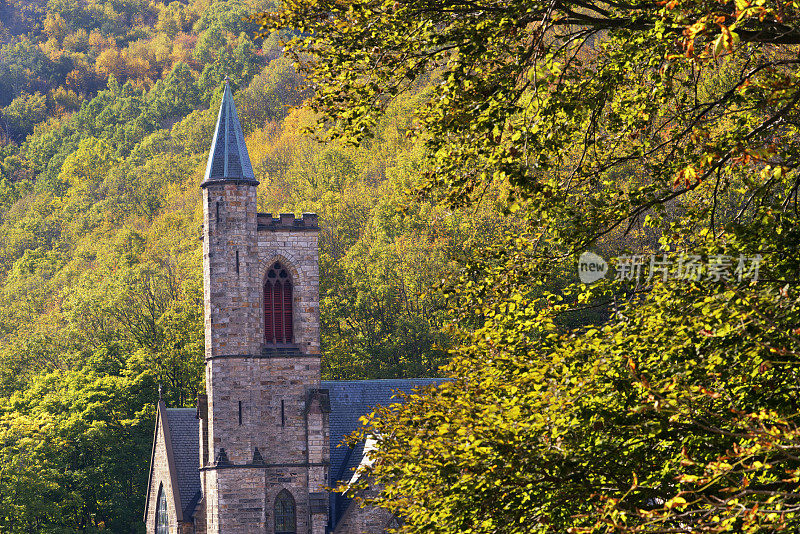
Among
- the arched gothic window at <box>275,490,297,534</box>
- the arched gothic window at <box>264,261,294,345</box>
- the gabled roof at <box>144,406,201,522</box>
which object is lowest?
the arched gothic window at <box>275,490,297,534</box>

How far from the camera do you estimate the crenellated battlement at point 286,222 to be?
36.7 m

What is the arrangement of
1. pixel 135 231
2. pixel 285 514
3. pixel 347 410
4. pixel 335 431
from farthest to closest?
pixel 135 231
pixel 347 410
pixel 335 431
pixel 285 514

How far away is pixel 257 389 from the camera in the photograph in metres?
36.0

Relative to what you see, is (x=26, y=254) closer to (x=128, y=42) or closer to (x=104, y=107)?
(x=104, y=107)

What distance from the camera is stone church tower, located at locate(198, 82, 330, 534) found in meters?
35.5

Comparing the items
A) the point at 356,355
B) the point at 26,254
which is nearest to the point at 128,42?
the point at 26,254

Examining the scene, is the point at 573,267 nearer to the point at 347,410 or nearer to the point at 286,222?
the point at 286,222

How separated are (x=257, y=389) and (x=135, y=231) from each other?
45335mm

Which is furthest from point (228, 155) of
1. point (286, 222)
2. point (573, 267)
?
point (573, 267)

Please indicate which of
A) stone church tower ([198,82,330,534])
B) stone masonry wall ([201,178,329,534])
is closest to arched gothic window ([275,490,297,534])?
stone church tower ([198,82,330,534])

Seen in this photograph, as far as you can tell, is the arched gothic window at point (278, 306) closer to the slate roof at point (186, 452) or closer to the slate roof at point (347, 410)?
the slate roof at point (347, 410)

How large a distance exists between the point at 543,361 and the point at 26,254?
77.0 m

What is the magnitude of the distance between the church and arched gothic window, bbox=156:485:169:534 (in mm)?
779

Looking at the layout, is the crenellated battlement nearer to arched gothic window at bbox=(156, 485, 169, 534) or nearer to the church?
the church
